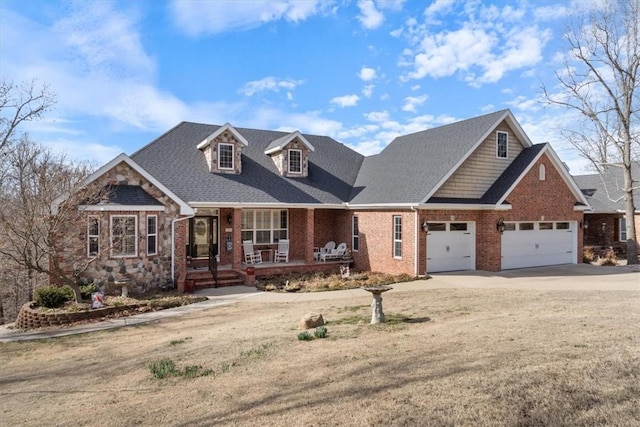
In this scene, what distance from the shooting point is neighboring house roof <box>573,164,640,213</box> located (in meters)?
26.3

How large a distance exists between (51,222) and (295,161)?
1176 centimetres

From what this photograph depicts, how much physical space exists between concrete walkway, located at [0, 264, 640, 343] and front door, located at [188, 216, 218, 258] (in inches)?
139

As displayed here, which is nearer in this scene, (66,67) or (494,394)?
(494,394)

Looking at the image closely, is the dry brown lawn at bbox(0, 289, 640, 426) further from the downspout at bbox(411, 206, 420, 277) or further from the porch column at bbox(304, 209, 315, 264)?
the porch column at bbox(304, 209, 315, 264)

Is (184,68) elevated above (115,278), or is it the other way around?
(184,68)

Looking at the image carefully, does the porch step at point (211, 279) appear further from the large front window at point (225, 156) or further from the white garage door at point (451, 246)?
the white garage door at point (451, 246)

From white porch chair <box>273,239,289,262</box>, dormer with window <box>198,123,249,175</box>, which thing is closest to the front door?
dormer with window <box>198,123,249,175</box>

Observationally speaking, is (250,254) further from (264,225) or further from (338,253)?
(338,253)

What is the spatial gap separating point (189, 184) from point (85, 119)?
12581mm

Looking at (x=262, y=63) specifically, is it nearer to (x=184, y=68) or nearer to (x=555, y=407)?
(x=184, y=68)

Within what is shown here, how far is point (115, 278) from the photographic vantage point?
579 inches

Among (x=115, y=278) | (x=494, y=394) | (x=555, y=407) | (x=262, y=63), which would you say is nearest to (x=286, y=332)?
(x=494, y=394)

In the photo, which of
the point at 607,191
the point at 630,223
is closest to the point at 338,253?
the point at 630,223

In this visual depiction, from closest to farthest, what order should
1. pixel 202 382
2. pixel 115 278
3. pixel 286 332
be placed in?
pixel 202 382 → pixel 286 332 → pixel 115 278
